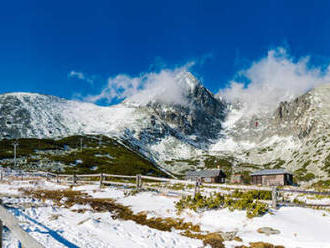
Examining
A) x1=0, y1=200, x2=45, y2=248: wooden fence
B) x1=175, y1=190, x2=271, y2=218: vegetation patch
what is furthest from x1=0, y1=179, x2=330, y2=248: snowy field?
x1=0, y1=200, x2=45, y2=248: wooden fence

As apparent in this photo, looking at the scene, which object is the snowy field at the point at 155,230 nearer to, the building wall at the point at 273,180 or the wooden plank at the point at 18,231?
the wooden plank at the point at 18,231

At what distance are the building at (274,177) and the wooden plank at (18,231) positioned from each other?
Result: 88279 millimetres

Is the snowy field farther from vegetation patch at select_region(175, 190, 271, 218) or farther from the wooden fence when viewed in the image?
the wooden fence

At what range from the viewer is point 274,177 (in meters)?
84.0

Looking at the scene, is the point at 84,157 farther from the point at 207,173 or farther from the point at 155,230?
the point at 155,230

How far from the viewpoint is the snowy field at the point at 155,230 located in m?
9.40

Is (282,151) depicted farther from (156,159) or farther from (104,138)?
(104,138)

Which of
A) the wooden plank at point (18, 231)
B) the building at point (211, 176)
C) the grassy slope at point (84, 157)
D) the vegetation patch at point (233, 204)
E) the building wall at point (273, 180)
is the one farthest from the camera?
the building at point (211, 176)

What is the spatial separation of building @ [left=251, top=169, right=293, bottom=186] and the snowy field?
7557 cm

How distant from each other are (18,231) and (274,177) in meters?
90.3

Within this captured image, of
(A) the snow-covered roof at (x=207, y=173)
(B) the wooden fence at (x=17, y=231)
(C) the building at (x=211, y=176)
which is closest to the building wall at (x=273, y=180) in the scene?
(C) the building at (x=211, y=176)

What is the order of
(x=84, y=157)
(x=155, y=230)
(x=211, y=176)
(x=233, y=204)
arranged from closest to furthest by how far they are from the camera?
(x=155, y=230) → (x=233, y=204) → (x=211, y=176) → (x=84, y=157)

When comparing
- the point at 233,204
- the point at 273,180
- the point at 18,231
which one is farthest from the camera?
the point at 273,180

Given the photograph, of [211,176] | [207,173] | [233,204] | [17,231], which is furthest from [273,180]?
[17,231]
